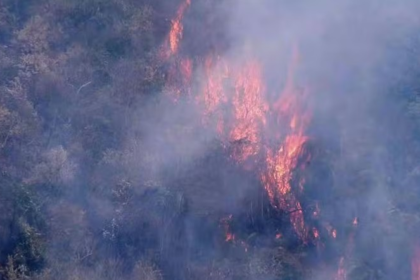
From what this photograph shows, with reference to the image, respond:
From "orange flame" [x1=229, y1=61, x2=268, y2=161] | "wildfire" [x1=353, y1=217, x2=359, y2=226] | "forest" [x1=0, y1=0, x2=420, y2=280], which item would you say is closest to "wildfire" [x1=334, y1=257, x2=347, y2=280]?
"forest" [x1=0, y1=0, x2=420, y2=280]

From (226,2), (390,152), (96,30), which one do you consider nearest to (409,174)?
(390,152)

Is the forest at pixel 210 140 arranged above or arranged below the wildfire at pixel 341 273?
above

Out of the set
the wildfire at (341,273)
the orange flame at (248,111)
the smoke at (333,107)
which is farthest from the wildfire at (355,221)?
the orange flame at (248,111)

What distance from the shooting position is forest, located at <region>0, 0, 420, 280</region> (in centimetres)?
1175

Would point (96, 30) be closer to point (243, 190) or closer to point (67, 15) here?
point (67, 15)

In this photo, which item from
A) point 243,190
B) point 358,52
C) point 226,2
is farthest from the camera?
point 226,2

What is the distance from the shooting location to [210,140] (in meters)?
13.3

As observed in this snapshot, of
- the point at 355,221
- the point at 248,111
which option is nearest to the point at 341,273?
the point at 355,221

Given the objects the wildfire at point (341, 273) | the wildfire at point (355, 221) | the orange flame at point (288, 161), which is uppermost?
the orange flame at point (288, 161)

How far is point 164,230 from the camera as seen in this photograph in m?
12.1

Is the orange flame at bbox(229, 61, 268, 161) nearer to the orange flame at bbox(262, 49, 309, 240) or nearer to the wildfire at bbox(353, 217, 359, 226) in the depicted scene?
the orange flame at bbox(262, 49, 309, 240)

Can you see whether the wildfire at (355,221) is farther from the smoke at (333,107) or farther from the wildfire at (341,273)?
the wildfire at (341,273)

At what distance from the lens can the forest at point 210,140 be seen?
11750 millimetres

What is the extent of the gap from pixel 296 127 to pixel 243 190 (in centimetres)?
185
